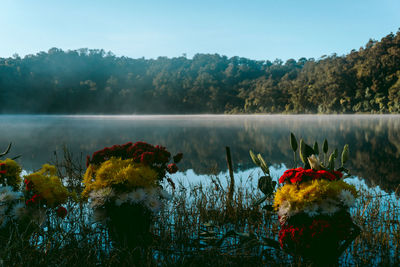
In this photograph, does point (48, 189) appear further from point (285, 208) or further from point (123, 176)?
point (285, 208)

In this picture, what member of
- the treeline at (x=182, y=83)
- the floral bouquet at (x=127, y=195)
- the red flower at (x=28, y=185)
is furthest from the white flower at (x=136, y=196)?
the treeline at (x=182, y=83)

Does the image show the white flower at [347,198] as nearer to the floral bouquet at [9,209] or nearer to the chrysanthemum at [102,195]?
the chrysanthemum at [102,195]

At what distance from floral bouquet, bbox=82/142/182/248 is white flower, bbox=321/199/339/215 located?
Result: 1.27m

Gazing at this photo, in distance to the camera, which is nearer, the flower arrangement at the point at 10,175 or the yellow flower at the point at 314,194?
the yellow flower at the point at 314,194

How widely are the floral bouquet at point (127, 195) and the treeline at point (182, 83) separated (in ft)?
174

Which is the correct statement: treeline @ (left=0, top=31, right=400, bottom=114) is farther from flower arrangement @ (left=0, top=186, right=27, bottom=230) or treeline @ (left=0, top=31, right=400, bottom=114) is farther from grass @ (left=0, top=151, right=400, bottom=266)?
flower arrangement @ (left=0, top=186, right=27, bottom=230)

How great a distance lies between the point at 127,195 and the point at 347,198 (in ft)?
5.39

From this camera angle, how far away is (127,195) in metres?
2.78

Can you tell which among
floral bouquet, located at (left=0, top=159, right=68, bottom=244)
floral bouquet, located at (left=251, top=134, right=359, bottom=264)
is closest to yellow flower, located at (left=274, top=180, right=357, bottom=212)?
floral bouquet, located at (left=251, top=134, right=359, bottom=264)

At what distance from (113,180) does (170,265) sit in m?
0.83

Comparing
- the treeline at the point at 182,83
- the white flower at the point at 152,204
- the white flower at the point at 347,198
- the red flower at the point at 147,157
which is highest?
the treeline at the point at 182,83

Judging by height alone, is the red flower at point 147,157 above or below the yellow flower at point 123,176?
above

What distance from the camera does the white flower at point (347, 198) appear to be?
2.49m

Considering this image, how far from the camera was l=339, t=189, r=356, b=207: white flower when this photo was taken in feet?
8.16
